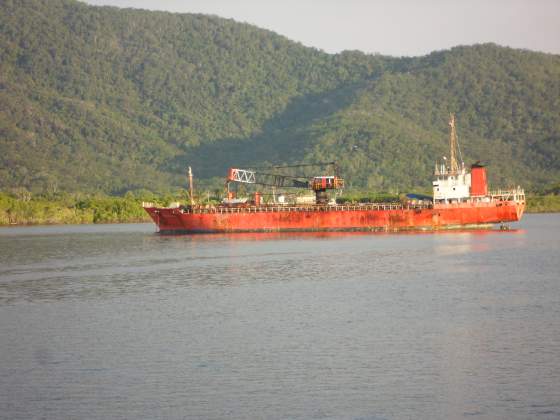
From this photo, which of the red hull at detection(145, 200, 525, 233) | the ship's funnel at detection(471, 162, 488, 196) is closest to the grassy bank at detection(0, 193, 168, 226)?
the red hull at detection(145, 200, 525, 233)

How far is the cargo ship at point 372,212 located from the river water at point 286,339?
30.5 meters

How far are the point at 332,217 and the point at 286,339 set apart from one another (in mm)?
63580

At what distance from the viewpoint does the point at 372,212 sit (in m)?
93.6

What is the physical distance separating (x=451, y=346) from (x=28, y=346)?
15592 millimetres

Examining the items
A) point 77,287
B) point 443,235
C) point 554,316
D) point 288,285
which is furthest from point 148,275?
point 443,235

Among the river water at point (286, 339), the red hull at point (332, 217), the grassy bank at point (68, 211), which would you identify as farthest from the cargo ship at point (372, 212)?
the grassy bank at point (68, 211)

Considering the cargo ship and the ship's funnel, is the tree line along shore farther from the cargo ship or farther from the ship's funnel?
the ship's funnel

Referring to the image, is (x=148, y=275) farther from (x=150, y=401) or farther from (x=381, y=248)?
(x=150, y=401)

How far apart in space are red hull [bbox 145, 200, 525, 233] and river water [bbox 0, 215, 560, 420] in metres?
30.4

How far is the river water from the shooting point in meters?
23.9

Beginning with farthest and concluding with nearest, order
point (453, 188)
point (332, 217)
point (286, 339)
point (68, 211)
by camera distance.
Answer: point (68, 211) < point (332, 217) < point (453, 188) < point (286, 339)

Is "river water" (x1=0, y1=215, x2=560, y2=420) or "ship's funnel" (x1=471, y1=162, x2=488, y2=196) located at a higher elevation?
"ship's funnel" (x1=471, y1=162, x2=488, y2=196)

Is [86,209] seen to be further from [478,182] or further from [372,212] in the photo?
[478,182]

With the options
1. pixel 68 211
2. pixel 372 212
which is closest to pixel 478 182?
pixel 372 212
